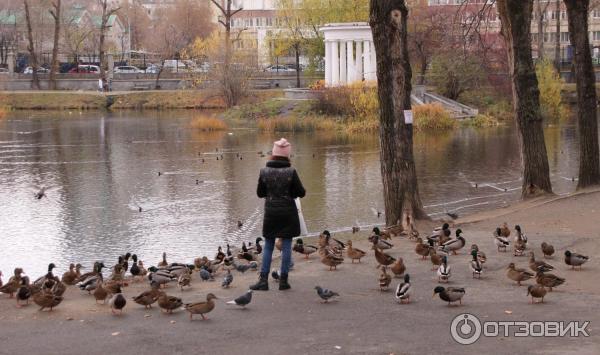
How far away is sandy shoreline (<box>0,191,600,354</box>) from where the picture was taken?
9594 millimetres

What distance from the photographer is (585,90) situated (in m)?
21.9

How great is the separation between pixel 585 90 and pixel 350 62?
3868 centimetres

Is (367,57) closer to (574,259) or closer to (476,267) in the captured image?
(574,259)

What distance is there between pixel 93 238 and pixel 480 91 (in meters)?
42.5

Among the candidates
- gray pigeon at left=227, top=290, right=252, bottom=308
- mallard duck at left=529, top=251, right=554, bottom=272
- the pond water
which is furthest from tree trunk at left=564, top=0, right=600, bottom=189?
gray pigeon at left=227, top=290, right=252, bottom=308

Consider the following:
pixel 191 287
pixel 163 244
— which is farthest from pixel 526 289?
pixel 163 244

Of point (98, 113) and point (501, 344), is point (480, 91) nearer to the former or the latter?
point (98, 113)

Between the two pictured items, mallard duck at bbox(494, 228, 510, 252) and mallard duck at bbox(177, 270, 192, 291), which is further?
mallard duck at bbox(494, 228, 510, 252)

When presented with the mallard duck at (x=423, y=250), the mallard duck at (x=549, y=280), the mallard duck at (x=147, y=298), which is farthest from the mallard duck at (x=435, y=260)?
the mallard duck at (x=147, y=298)

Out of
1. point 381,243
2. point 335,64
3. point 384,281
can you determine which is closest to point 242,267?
point 381,243

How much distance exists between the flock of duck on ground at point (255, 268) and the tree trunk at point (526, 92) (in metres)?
5.16

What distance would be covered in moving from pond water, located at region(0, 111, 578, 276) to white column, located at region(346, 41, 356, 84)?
12060mm

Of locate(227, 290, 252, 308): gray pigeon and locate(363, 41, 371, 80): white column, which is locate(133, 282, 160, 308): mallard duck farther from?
locate(363, 41, 371, 80): white column

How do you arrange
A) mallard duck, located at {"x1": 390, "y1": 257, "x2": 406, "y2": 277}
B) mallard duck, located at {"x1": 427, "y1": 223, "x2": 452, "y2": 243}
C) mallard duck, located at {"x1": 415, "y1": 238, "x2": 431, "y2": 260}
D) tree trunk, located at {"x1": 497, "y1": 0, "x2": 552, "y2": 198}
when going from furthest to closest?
tree trunk, located at {"x1": 497, "y1": 0, "x2": 552, "y2": 198} → mallard duck, located at {"x1": 427, "y1": 223, "x2": 452, "y2": 243} → mallard duck, located at {"x1": 415, "y1": 238, "x2": 431, "y2": 260} → mallard duck, located at {"x1": 390, "y1": 257, "x2": 406, "y2": 277}
